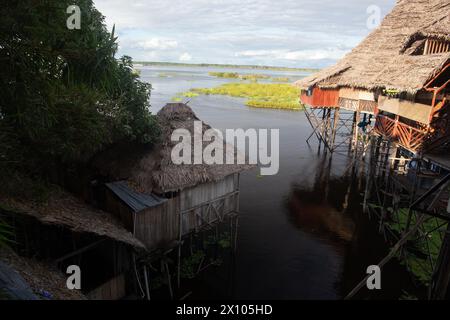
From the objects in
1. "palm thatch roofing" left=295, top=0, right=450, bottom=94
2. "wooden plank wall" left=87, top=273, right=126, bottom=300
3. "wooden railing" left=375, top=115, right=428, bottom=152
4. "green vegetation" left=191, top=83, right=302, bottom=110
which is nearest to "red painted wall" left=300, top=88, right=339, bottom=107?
"palm thatch roofing" left=295, top=0, right=450, bottom=94

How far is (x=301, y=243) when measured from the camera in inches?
598

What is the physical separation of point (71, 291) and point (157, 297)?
15.6ft

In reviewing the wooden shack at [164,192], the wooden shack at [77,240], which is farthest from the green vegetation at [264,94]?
the wooden shack at [77,240]

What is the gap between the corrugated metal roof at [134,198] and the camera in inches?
385

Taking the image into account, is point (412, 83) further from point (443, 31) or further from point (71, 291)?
point (71, 291)

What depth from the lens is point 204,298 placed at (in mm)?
11555

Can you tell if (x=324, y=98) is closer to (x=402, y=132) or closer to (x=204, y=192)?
(x=402, y=132)

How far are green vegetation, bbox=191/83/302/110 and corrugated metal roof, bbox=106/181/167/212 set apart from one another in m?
45.7

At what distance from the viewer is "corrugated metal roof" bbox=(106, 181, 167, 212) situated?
978 cm

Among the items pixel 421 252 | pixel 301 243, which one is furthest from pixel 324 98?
pixel 421 252

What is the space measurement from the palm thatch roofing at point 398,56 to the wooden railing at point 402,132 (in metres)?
1.64

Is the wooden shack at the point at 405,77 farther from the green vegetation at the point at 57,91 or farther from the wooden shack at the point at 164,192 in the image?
the green vegetation at the point at 57,91

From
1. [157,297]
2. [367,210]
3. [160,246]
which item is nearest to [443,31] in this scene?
[367,210]

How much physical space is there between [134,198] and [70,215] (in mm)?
2162
